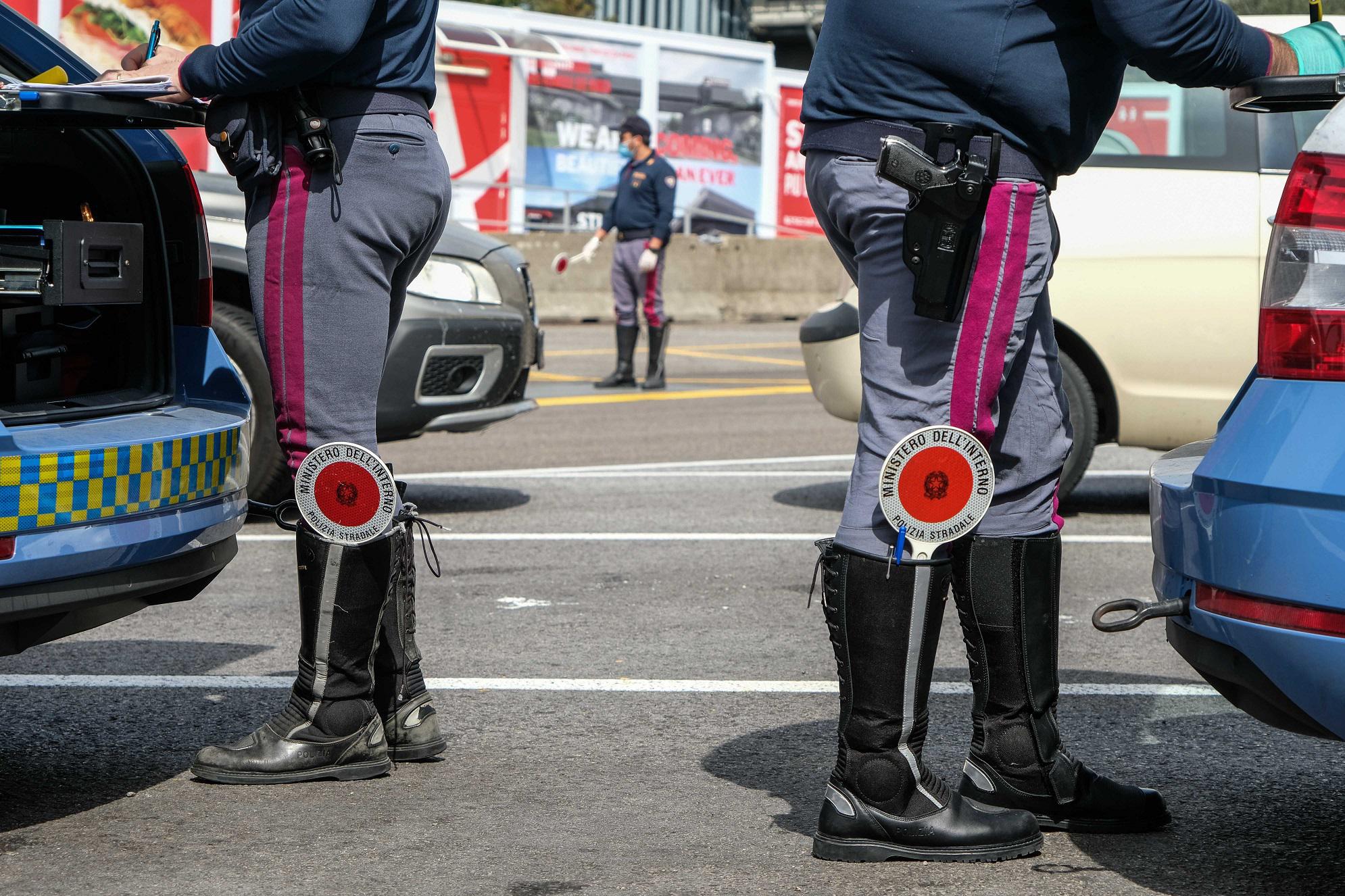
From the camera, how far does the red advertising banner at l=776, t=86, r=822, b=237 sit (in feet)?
88.6

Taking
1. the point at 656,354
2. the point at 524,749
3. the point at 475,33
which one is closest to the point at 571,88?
the point at 475,33

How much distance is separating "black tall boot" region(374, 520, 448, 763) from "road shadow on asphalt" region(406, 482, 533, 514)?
333cm

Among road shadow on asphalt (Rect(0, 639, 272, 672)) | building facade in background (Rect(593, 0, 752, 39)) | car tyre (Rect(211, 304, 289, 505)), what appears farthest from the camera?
building facade in background (Rect(593, 0, 752, 39))

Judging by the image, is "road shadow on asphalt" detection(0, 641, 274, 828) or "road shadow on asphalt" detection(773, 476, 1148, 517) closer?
"road shadow on asphalt" detection(0, 641, 274, 828)

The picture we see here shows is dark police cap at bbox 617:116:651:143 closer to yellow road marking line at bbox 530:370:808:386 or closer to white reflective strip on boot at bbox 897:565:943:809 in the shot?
yellow road marking line at bbox 530:370:808:386

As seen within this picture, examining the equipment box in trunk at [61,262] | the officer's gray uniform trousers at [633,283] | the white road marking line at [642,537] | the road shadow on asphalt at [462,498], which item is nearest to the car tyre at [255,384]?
the white road marking line at [642,537]

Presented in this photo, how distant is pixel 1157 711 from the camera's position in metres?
3.94

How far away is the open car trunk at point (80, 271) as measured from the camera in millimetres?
3191

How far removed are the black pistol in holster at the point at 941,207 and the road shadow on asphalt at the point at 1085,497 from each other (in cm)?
408

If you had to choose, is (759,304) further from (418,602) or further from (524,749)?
(524,749)

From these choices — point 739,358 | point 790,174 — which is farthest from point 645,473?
point 790,174

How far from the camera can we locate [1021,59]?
286 centimetres

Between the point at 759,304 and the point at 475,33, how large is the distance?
508 centimetres

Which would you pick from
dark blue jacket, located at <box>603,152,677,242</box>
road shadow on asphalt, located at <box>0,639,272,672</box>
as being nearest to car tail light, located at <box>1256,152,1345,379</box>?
road shadow on asphalt, located at <box>0,639,272,672</box>
